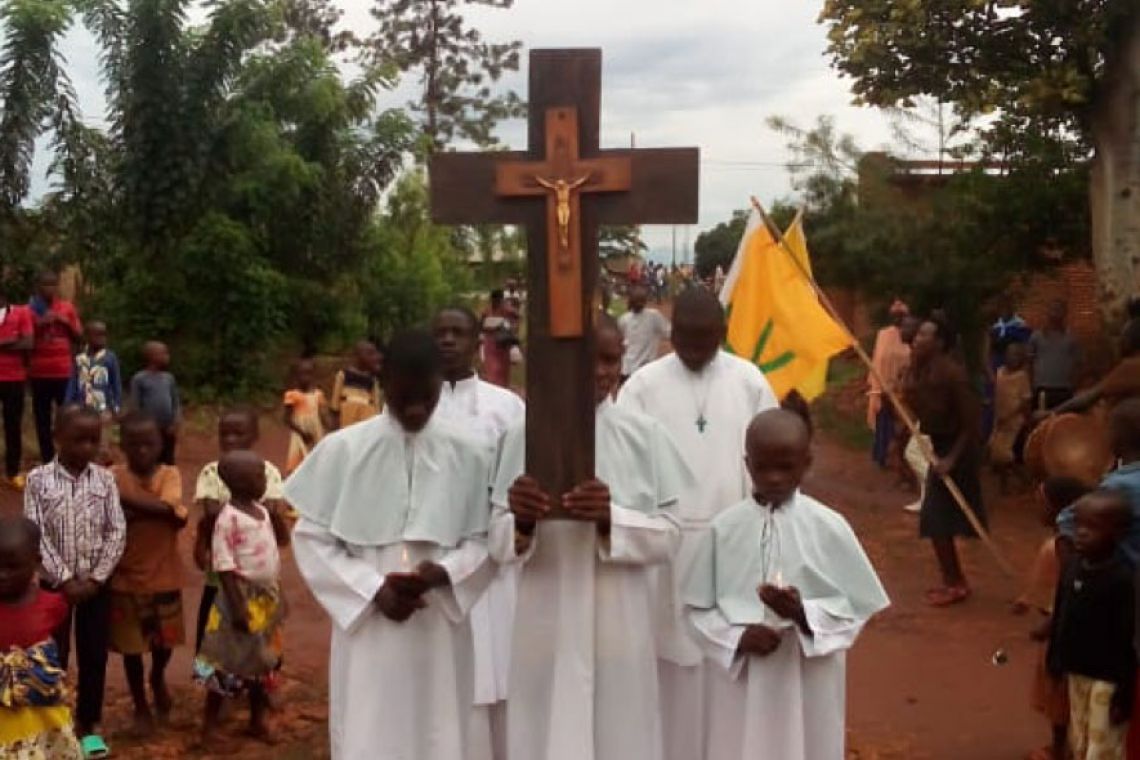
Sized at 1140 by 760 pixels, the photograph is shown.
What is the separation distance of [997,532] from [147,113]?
443 inches

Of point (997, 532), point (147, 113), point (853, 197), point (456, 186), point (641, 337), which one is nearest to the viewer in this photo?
point (456, 186)

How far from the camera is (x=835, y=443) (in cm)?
1730

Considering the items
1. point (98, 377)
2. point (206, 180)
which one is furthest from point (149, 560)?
point (206, 180)

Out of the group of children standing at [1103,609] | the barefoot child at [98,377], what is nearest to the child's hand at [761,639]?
the group of children standing at [1103,609]

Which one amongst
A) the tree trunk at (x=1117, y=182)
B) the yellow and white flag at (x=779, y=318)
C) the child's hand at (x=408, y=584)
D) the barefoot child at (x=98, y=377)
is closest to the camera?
the child's hand at (x=408, y=584)

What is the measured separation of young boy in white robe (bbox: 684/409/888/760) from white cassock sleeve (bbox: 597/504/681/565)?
0.24 metres

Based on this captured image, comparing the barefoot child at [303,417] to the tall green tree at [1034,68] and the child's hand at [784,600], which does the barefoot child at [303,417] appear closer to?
the tall green tree at [1034,68]

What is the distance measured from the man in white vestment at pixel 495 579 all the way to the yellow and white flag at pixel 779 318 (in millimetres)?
2599

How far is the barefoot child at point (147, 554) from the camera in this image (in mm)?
6176

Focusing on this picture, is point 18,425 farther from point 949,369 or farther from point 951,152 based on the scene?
point 951,152

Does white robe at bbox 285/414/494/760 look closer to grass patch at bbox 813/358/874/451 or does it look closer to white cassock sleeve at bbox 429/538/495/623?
white cassock sleeve at bbox 429/538/495/623

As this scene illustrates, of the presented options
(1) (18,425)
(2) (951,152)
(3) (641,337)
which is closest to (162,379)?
(1) (18,425)

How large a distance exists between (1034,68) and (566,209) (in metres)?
9.29

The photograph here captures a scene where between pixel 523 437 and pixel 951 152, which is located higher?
pixel 951 152
